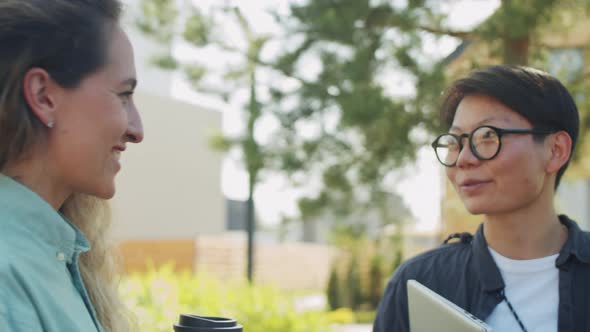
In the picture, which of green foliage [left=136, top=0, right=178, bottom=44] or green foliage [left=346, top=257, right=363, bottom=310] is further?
green foliage [left=346, top=257, right=363, bottom=310]

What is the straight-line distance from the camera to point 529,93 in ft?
6.78

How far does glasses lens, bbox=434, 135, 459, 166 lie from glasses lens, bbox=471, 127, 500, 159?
0.07 meters

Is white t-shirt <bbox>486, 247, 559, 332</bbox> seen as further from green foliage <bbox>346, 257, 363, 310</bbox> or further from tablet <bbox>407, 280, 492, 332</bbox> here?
green foliage <bbox>346, 257, 363, 310</bbox>

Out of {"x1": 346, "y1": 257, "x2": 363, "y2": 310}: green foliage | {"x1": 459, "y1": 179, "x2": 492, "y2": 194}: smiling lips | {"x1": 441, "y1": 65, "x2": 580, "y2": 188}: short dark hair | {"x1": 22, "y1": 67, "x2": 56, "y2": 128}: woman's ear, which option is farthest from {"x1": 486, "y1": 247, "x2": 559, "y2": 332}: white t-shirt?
{"x1": 346, "y1": 257, "x2": 363, "y2": 310}: green foliage

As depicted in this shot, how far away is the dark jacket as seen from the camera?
192 cm

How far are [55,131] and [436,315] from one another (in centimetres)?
91

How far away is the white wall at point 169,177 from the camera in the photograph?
16.9m

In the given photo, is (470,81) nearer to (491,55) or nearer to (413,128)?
(491,55)

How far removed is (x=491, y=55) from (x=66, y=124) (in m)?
4.73

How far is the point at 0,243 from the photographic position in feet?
4.06

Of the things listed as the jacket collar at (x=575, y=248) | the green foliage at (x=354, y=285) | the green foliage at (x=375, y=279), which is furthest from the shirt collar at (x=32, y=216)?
the green foliage at (x=375, y=279)

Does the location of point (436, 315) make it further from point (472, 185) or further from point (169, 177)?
point (169, 177)

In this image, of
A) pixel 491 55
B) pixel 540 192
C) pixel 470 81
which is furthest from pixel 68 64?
pixel 491 55

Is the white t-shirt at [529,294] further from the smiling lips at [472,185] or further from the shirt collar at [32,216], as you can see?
the shirt collar at [32,216]
